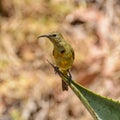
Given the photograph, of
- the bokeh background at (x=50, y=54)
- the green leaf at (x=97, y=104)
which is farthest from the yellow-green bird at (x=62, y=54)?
→ the bokeh background at (x=50, y=54)

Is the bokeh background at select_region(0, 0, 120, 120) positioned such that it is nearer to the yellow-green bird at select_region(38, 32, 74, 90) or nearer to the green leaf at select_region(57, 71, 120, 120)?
the yellow-green bird at select_region(38, 32, 74, 90)

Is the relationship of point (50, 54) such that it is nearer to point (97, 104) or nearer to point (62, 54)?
point (62, 54)

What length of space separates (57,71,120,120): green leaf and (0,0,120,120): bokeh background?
7.61 ft

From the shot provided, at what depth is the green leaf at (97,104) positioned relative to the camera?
186 cm

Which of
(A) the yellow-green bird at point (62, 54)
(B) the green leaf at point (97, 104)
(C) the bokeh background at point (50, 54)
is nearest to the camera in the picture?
(B) the green leaf at point (97, 104)

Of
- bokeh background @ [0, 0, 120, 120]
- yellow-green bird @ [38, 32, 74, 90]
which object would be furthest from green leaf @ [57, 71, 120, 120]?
bokeh background @ [0, 0, 120, 120]

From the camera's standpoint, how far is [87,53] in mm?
5047

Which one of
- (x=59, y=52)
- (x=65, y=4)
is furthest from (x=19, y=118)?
(x=59, y=52)

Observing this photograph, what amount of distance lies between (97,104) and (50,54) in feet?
9.90

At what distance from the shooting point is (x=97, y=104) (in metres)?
1.98

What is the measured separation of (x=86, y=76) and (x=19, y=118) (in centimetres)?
67

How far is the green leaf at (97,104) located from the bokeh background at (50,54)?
7.61ft

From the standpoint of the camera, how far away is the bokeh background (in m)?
4.54

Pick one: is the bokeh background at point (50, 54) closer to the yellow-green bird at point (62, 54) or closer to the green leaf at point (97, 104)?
the yellow-green bird at point (62, 54)
